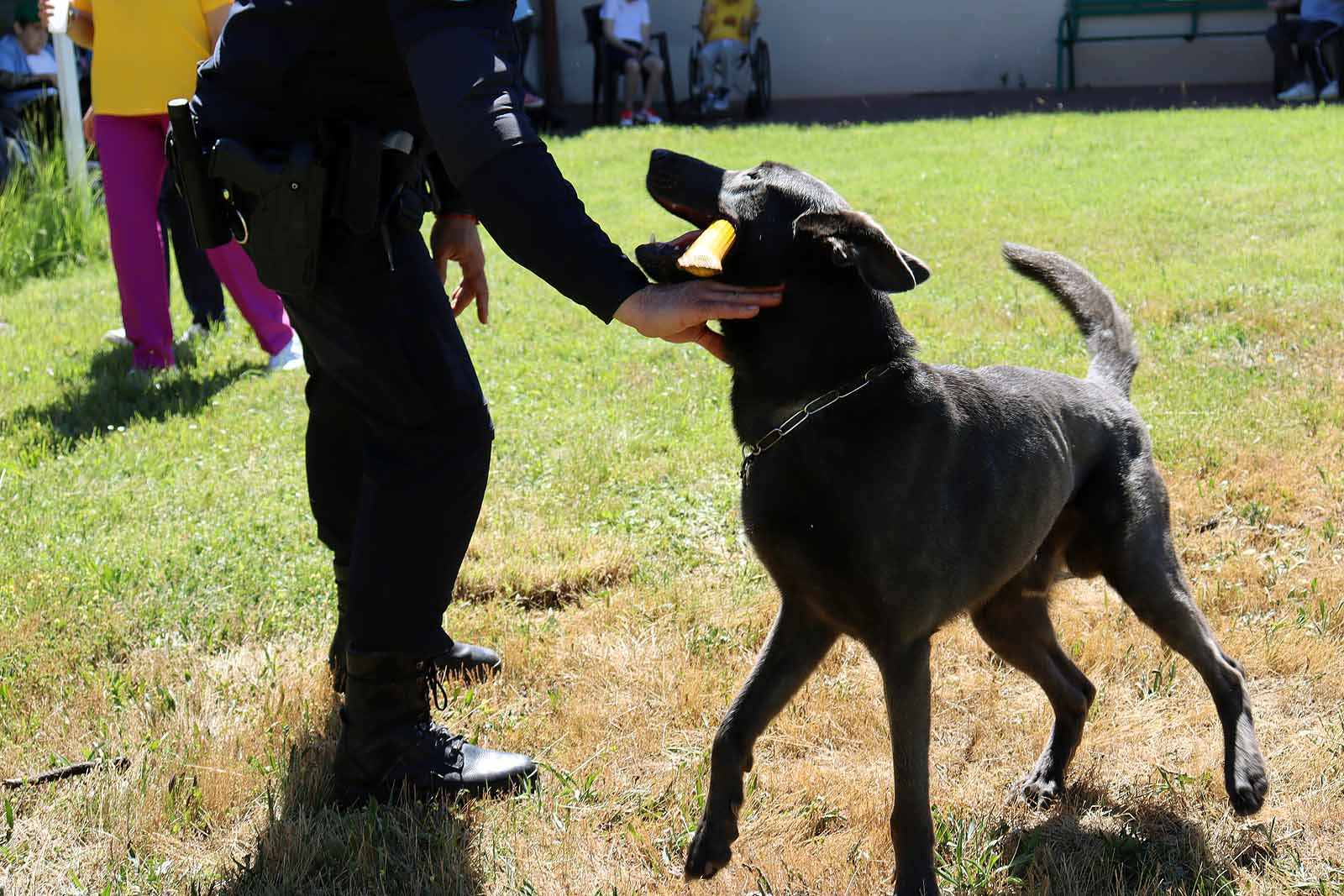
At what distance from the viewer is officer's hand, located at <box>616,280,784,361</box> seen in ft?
7.38

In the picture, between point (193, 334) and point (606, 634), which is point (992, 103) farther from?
point (606, 634)

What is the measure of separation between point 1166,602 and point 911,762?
806 mm

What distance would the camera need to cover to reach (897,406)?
2492 mm

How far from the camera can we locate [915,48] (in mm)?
17172

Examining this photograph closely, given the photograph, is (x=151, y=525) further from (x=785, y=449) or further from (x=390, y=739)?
(x=785, y=449)

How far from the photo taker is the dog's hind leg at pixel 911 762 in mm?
2459

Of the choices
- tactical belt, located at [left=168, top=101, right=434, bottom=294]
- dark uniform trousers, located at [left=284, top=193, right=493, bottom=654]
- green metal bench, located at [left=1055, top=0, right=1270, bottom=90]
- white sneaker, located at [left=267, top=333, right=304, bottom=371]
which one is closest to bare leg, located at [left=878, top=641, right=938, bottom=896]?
dark uniform trousers, located at [left=284, top=193, right=493, bottom=654]

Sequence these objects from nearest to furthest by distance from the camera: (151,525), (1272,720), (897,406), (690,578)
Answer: (897,406)
(1272,720)
(690,578)
(151,525)

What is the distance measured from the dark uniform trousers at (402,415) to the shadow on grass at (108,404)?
283cm

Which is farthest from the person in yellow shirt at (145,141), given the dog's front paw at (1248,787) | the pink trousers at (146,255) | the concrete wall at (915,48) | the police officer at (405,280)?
the concrete wall at (915,48)

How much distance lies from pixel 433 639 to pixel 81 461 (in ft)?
8.79

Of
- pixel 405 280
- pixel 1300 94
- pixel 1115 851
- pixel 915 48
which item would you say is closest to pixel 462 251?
pixel 405 280

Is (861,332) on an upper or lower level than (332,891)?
upper

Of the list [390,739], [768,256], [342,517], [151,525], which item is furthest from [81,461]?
[768,256]
